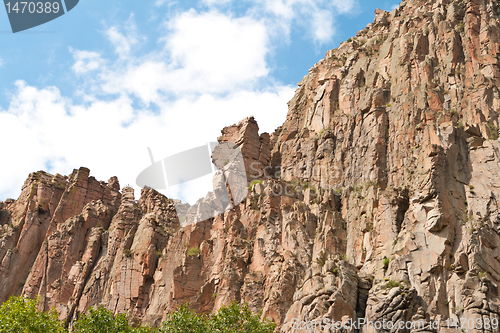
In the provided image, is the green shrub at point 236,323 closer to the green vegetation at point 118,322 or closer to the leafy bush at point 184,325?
the green vegetation at point 118,322

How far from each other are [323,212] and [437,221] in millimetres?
15485

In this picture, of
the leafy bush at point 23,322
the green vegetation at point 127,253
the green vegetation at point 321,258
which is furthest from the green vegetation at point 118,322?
the green vegetation at point 127,253

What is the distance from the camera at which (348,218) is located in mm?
63469

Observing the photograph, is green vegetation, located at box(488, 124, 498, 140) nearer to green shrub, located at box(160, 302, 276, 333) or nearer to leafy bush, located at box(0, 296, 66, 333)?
green shrub, located at box(160, 302, 276, 333)

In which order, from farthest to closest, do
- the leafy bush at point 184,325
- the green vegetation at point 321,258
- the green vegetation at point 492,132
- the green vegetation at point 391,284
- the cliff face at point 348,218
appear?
the green vegetation at point 492,132 < the green vegetation at point 321,258 < the leafy bush at point 184,325 < the cliff face at point 348,218 < the green vegetation at point 391,284

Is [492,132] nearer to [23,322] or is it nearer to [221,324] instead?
[221,324]

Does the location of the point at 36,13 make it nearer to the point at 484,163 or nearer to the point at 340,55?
the point at 484,163

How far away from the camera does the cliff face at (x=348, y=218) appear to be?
49.8 meters

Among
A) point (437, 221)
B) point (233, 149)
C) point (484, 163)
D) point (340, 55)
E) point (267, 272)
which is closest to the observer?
point (437, 221)

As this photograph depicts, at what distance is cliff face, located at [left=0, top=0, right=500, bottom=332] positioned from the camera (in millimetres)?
49781

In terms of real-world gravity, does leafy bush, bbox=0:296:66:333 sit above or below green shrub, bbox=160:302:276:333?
below

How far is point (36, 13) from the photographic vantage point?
54.2 meters

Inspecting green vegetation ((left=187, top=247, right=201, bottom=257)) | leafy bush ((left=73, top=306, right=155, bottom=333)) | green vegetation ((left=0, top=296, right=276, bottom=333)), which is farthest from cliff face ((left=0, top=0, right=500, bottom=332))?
leafy bush ((left=73, top=306, right=155, bottom=333))

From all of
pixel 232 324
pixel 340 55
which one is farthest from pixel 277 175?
pixel 232 324
